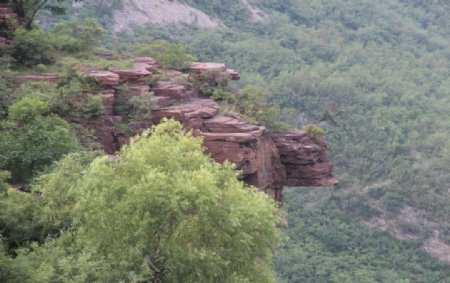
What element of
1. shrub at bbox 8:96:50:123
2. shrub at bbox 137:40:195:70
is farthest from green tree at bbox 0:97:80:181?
shrub at bbox 137:40:195:70

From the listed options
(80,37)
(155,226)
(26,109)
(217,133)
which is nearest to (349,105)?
(80,37)

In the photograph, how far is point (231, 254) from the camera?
37.8 ft

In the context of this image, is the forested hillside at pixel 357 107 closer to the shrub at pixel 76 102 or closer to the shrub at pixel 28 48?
the shrub at pixel 28 48

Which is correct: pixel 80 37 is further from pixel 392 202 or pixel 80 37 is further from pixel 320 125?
pixel 320 125

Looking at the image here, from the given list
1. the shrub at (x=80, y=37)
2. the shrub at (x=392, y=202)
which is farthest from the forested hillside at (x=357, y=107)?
the shrub at (x=80, y=37)

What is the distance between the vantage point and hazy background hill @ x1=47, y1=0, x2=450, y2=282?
159 ft

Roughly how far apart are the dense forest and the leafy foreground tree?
2.2 inches

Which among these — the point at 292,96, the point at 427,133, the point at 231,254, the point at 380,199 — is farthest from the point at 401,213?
the point at 231,254

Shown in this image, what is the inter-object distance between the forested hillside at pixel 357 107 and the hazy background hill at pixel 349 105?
12 centimetres

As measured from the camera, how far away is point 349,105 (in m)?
65.9

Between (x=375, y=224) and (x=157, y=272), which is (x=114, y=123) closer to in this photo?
(x=157, y=272)

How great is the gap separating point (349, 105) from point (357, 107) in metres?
0.96

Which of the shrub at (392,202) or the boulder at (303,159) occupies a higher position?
the boulder at (303,159)

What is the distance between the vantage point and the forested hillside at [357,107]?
163ft
